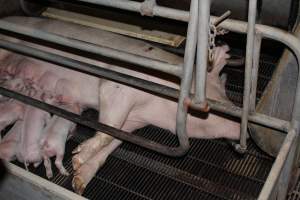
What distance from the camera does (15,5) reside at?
3184 millimetres

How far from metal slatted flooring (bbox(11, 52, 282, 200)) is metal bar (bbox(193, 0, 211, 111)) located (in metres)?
0.61

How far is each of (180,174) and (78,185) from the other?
1.59ft

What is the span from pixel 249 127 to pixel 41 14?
194cm

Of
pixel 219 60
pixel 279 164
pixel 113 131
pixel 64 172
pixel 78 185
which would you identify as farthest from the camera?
pixel 219 60

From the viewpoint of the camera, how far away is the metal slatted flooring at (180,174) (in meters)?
1.97

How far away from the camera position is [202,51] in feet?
4.47

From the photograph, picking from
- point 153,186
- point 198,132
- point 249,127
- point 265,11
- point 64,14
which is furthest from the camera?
point 64,14

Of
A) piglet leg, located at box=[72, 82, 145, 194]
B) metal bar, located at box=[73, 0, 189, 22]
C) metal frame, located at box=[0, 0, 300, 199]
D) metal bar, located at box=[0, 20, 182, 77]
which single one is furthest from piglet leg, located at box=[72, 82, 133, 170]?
metal bar, located at box=[73, 0, 189, 22]

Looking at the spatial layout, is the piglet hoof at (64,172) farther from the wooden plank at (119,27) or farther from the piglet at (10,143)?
the wooden plank at (119,27)

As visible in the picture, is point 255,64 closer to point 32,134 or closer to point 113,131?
point 113,131

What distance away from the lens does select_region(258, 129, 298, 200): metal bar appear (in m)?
1.45

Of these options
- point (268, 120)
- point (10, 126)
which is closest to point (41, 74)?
point (10, 126)

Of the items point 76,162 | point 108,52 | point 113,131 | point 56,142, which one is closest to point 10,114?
point 56,142

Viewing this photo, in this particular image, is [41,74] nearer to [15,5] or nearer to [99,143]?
[99,143]
